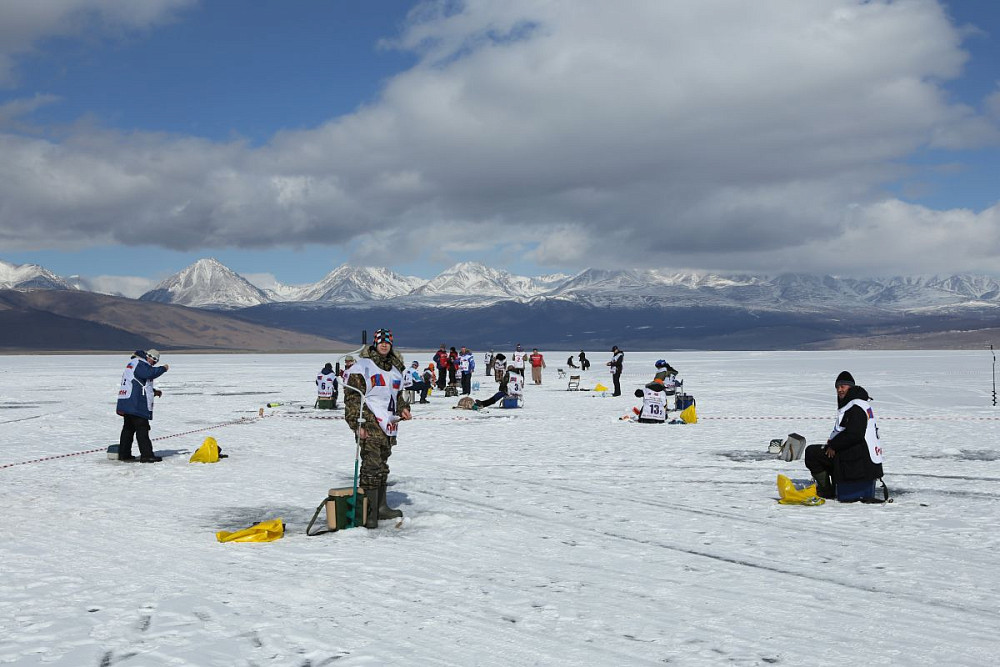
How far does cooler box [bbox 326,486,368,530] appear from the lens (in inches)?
336

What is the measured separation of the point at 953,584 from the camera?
21.6 ft

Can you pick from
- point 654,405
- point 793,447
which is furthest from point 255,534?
point 654,405

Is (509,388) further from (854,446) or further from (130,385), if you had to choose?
(854,446)

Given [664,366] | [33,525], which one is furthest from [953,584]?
[664,366]

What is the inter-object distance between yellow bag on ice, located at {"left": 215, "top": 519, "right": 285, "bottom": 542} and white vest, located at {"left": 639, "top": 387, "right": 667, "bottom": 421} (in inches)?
491

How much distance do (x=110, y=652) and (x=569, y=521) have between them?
5061mm

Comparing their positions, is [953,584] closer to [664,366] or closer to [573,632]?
[573,632]

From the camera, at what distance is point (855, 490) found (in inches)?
388

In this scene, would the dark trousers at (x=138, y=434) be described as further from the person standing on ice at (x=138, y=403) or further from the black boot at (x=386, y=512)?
the black boot at (x=386, y=512)

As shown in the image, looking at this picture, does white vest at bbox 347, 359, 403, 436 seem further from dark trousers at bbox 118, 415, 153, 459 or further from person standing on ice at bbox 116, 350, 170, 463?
dark trousers at bbox 118, 415, 153, 459

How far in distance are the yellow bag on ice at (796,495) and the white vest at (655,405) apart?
9.30 metres

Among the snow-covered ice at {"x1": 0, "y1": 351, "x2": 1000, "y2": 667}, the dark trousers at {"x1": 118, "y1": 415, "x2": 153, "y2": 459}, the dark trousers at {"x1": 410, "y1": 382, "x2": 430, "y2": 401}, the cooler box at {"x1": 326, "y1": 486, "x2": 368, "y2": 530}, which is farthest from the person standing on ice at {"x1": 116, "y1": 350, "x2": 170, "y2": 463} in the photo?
the dark trousers at {"x1": 410, "y1": 382, "x2": 430, "y2": 401}

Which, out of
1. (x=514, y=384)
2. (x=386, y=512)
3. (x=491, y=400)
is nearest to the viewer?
(x=386, y=512)

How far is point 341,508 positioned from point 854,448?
20.3 ft
